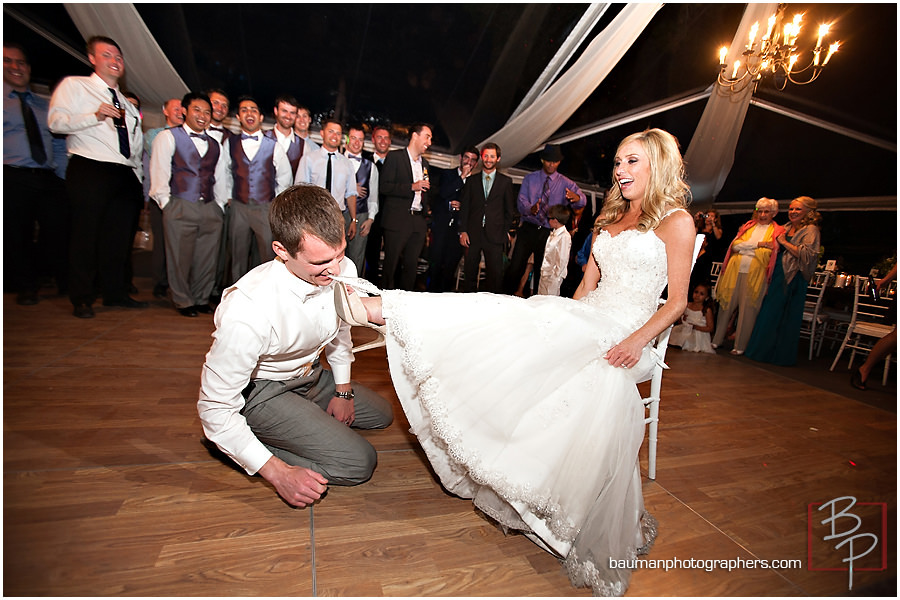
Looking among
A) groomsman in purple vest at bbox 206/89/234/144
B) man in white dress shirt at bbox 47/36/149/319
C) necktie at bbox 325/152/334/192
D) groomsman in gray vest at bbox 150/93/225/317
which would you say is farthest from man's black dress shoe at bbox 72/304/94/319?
necktie at bbox 325/152/334/192

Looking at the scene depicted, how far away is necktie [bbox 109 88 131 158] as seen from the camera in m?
3.05

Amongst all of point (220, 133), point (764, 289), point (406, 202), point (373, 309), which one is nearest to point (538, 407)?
point (373, 309)

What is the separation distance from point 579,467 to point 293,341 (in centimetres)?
97

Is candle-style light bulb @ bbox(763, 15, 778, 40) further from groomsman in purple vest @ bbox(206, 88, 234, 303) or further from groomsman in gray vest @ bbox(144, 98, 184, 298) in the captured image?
Result: groomsman in gray vest @ bbox(144, 98, 184, 298)

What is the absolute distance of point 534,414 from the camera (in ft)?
4.08

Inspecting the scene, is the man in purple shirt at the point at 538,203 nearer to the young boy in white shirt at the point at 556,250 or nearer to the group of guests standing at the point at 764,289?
the young boy in white shirt at the point at 556,250

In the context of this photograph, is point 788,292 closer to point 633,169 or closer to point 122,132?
point 633,169

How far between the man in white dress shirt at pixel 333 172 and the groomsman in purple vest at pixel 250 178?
0.19 m

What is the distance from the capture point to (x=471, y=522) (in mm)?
1361

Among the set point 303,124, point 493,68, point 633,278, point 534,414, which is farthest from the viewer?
point 493,68

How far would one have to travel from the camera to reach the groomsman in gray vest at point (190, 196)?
3504mm

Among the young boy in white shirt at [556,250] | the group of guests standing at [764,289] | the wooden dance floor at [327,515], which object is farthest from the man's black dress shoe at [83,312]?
the group of guests standing at [764,289]

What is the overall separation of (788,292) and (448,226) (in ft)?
Result: 12.1

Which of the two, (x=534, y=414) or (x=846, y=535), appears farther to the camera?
(x=846, y=535)
